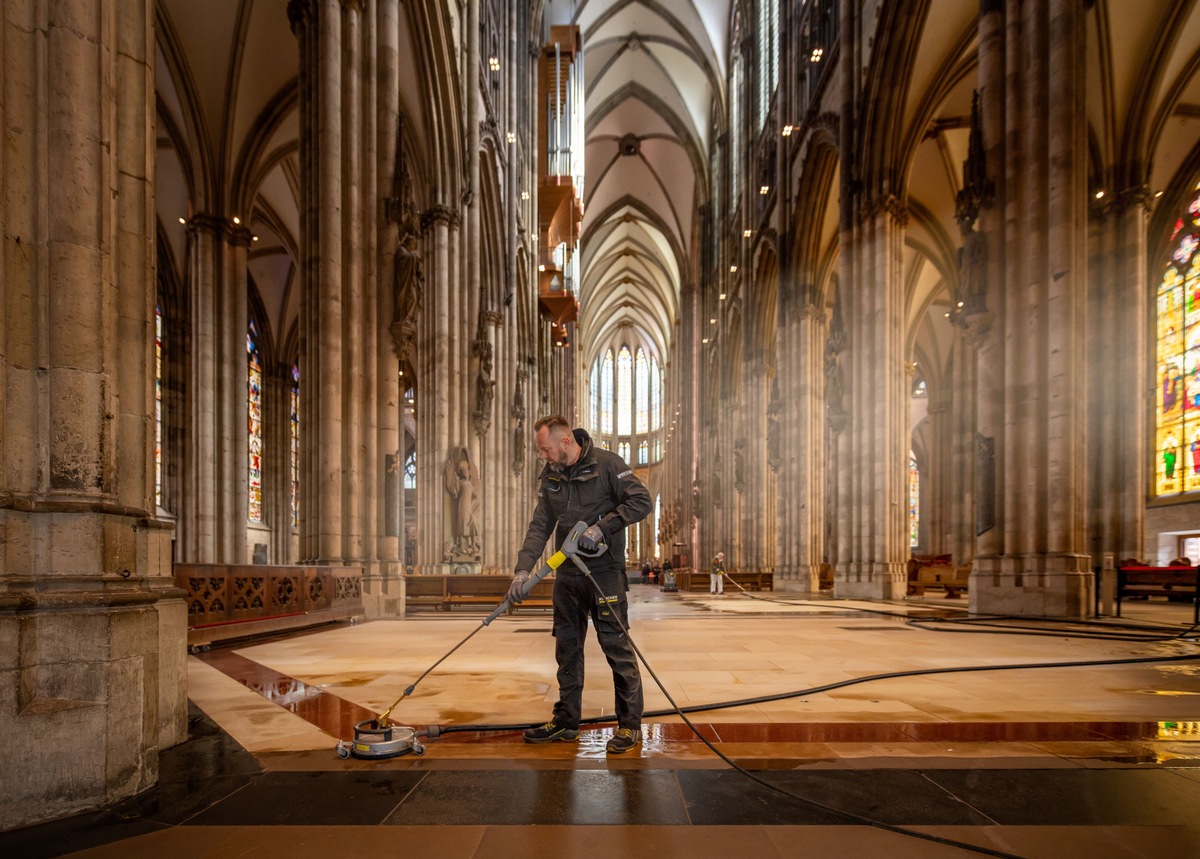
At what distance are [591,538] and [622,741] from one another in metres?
0.91

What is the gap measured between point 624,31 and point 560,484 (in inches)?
1657

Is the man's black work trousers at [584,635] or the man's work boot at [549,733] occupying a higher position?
the man's black work trousers at [584,635]

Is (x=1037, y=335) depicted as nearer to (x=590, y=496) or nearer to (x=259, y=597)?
(x=590, y=496)

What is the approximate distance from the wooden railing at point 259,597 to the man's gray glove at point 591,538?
441cm

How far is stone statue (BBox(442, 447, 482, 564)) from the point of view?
16.1 metres

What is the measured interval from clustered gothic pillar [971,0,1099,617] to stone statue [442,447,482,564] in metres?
9.52

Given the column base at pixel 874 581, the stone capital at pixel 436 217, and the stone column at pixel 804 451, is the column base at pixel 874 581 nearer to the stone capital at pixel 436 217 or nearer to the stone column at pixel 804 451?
the stone column at pixel 804 451

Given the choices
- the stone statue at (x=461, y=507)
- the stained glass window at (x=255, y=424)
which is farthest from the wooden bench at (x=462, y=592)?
the stained glass window at (x=255, y=424)

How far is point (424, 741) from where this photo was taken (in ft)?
Answer: 11.8

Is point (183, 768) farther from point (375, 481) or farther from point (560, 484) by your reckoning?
point (375, 481)

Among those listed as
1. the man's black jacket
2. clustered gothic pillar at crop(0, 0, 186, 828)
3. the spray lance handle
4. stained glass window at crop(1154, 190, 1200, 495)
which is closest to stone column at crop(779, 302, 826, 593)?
stained glass window at crop(1154, 190, 1200, 495)

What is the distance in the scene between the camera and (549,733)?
354 cm

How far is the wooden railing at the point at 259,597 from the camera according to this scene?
24.1 feet

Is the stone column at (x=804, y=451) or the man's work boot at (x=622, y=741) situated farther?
the stone column at (x=804, y=451)
